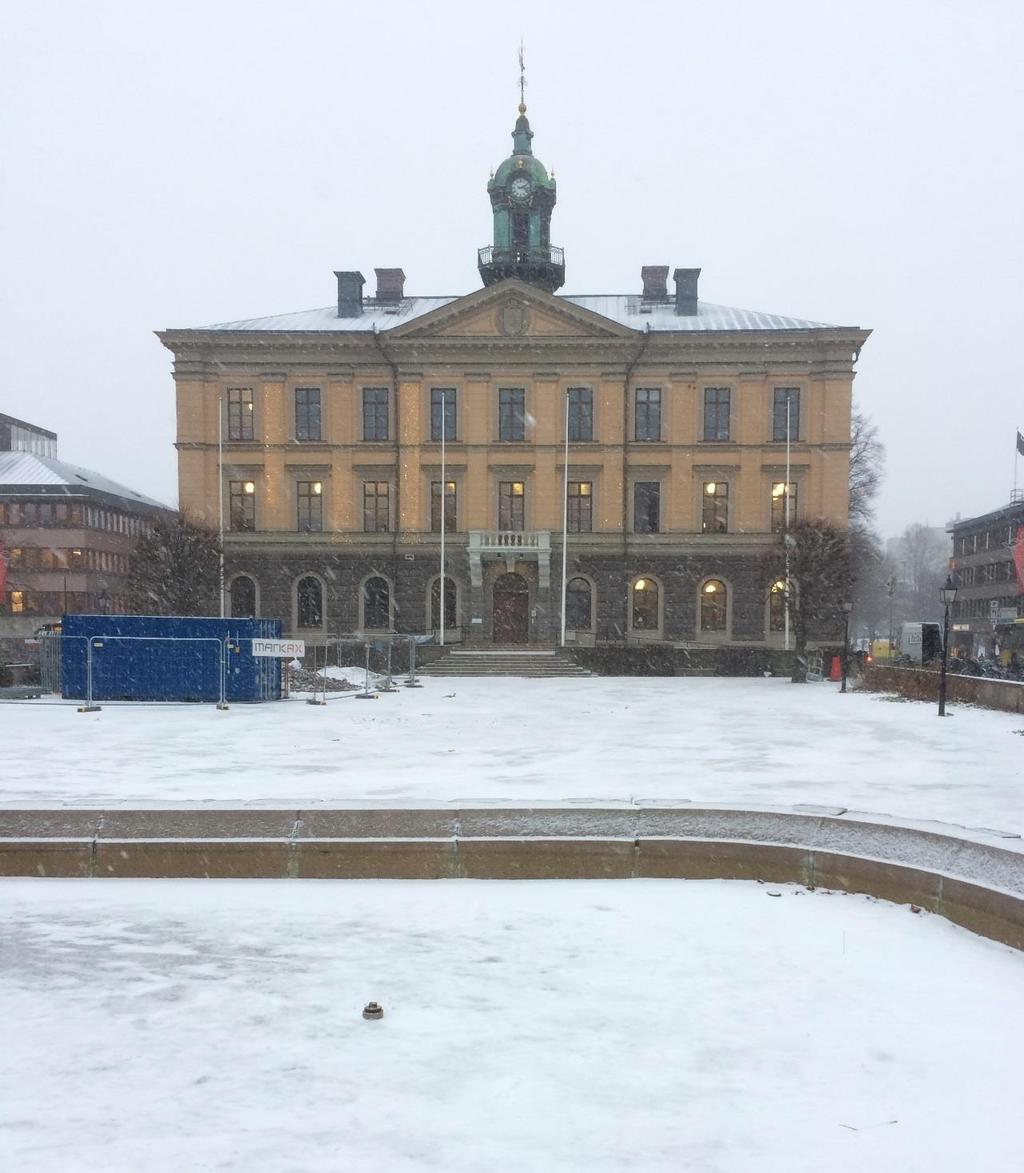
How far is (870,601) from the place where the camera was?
102312 millimetres

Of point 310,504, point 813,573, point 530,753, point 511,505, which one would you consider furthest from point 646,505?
point 530,753

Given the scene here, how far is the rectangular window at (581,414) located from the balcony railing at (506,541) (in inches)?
196

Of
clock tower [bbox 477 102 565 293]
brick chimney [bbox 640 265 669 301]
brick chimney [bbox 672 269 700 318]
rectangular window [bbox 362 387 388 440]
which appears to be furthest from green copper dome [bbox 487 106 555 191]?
rectangular window [bbox 362 387 388 440]

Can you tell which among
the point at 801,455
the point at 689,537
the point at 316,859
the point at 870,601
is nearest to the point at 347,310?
the point at 689,537

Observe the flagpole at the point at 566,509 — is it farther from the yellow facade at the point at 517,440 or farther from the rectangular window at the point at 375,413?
the rectangular window at the point at 375,413

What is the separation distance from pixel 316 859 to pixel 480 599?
3484cm

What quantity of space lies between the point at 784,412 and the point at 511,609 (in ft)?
51.7

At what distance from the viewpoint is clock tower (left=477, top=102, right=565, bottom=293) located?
159ft

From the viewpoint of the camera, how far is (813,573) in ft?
115

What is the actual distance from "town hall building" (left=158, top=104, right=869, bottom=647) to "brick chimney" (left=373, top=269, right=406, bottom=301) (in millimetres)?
5631

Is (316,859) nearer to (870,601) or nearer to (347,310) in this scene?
(347,310)

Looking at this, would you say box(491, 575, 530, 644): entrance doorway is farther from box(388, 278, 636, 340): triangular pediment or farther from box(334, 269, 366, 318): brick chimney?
box(334, 269, 366, 318): brick chimney

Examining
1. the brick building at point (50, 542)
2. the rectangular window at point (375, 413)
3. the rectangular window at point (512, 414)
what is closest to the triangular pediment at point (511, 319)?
the rectangular window at point (512, 414)

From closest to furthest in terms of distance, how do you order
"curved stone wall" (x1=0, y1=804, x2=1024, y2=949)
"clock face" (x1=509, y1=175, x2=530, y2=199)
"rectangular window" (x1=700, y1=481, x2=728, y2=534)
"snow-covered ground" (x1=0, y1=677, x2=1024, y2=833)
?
"curved stone wall" (x1=0, y1=804, x2=1024, y2=949)
"snow-covered ground" (x1=0, y1=677, x2=1024, y2=833)
"rectangular window" (x1=700, y1=481, x2=728, y2=534)
"clock face" (x1=509, y1=175, x2=530, y2=199)
